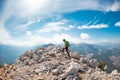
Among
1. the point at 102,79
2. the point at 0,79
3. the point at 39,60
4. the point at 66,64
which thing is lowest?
the point at 102,79

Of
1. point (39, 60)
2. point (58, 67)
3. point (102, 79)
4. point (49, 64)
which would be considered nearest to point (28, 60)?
point (39, 60)

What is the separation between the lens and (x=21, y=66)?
46.8m

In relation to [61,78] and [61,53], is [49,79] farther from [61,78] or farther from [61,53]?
[61,53]

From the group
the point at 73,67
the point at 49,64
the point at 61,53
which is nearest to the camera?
the point at 73,67

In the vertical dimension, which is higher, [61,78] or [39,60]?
[39,60]

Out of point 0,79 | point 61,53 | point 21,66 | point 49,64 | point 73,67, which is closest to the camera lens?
point 0,79

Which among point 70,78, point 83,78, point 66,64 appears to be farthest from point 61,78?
point 66,64

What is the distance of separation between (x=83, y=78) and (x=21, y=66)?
16520 millimetres

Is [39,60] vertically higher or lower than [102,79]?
higher

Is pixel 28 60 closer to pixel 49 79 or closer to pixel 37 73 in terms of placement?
pixel 37 73

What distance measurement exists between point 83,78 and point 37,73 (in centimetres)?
1000

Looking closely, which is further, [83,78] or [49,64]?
[49,64]

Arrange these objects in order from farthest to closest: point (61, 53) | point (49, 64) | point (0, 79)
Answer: point (61, 53)
point (49, 64)
point (0, 79)

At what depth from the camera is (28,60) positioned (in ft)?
163
